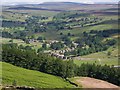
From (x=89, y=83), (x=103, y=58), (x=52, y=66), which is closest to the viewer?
(x=89, y=83)

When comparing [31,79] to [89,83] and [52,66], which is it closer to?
[52,66]

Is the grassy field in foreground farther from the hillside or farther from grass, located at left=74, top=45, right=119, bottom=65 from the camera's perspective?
grass, located at left=74, top=45, right=119, bottom=65

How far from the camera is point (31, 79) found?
56156mm

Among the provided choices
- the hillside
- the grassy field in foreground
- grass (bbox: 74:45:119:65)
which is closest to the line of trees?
the hillside

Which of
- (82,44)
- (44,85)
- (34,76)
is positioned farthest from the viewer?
(82,44)

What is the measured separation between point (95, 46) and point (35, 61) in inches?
2946

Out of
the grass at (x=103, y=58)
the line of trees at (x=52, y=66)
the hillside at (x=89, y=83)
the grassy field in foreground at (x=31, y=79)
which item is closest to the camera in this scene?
the grassy field in foreground at (x=31, y=79)

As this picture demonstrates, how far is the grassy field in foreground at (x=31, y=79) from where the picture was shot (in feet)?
171

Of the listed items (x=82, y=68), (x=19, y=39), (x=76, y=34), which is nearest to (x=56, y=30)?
(x=76, y=34)

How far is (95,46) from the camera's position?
141m

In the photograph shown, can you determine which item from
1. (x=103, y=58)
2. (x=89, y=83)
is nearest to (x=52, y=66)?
(x=89, y=83)

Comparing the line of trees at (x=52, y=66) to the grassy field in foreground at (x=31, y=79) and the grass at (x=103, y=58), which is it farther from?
the grass at (x=103, y=58)

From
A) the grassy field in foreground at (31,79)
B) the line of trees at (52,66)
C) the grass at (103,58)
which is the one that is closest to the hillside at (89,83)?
the line of trees at (52,66)

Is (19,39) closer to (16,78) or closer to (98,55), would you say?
(98,55)
